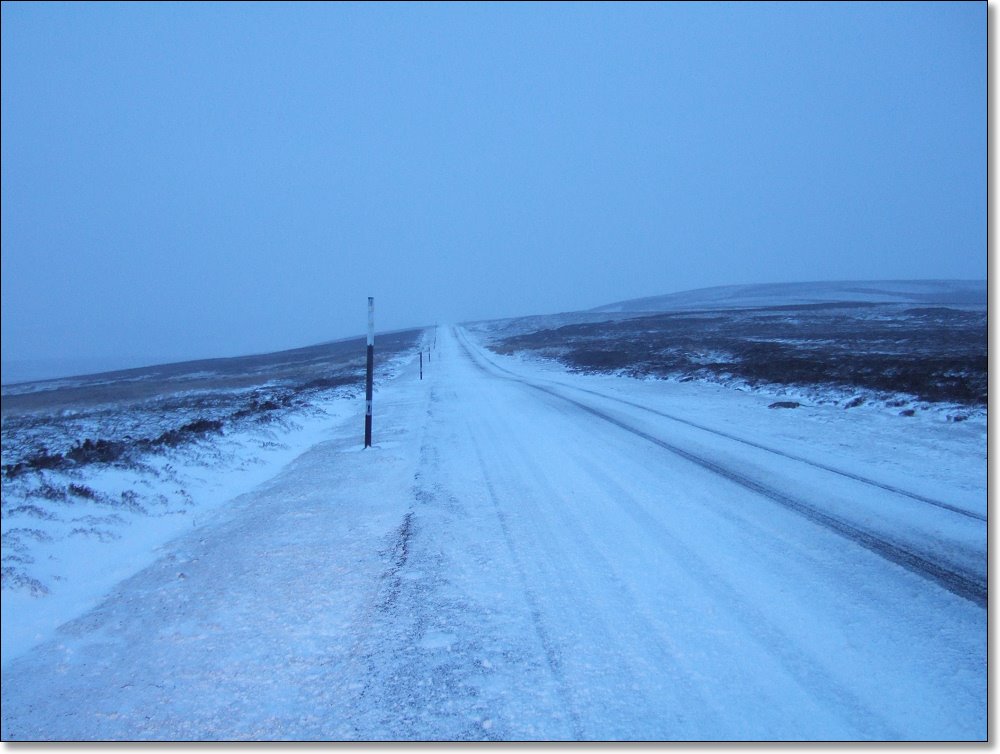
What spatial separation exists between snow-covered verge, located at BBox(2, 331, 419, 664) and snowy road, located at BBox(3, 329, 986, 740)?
13.3 inches

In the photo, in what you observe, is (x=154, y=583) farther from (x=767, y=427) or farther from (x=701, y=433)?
(x=767, y=427)

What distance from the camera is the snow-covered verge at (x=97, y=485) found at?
4148 mm

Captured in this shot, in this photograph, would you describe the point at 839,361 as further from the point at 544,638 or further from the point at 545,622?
the point at 544,638

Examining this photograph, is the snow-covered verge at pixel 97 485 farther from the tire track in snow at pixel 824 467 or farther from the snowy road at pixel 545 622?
the tire track in snow at pixel 824 467

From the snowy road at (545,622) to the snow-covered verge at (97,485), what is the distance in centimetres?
34

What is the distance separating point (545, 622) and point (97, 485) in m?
6.01

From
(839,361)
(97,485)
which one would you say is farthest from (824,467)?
(839,361)

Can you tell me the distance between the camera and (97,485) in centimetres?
679

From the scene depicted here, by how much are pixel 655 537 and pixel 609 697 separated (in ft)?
8.42

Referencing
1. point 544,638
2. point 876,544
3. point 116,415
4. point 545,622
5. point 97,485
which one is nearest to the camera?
point 544,638

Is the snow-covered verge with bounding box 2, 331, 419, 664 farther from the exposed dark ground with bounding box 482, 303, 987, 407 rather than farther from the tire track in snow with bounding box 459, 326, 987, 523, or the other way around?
the exposed dark ground with bounding box 482, 303, 987, 407

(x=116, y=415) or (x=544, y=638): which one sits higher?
(x=116, y=415)

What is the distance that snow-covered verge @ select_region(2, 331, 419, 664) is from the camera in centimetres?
415

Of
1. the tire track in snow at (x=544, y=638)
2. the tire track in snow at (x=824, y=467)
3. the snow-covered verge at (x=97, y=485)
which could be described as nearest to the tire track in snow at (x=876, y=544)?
the tire track in snow at (x=824, y=467)
